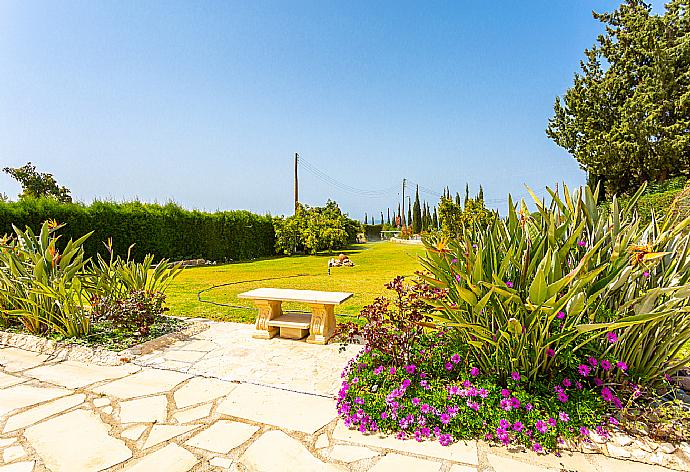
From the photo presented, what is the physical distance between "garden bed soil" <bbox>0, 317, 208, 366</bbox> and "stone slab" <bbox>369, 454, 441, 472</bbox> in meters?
2.84

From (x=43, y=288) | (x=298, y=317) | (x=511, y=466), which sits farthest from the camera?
(x=298, y=317)

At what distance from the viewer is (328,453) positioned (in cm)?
220

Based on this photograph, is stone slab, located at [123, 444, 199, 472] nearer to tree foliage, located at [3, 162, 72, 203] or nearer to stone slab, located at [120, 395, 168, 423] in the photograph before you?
stone slab, located at [120, 395, 168, 423]

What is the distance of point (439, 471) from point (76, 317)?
4.10m

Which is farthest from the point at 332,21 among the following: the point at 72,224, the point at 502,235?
the point at 72,224

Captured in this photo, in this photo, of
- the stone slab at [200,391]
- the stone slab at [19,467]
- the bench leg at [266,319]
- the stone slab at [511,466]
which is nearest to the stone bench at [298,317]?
the bench leg at [266,319]

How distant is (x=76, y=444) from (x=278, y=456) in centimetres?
126

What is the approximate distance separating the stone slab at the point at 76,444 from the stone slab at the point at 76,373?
67 centimetres

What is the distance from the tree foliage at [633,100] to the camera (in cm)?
1559

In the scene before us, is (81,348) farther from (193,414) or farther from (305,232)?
(305,232)

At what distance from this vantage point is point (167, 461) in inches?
83.9

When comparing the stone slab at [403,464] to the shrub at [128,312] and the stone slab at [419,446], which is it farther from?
the shrub at [128,312]

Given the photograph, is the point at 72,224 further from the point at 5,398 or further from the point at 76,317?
the point at 5,398

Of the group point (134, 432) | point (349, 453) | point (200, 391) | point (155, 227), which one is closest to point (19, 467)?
point (134, 432)
